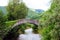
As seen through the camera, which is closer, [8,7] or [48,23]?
[48,23]

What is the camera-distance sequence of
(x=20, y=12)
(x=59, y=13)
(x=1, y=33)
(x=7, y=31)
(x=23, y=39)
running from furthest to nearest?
1. (x=20, y=12)
2. (x=23, y=39)
3. (x=7, y=31)
4. (x=1, y=33)
5. (x=59, y=13)

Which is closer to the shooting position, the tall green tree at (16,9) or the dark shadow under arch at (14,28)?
the dark shadow under arch at (14,28)

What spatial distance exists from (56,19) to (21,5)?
701 inches

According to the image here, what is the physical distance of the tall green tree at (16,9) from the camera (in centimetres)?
2689

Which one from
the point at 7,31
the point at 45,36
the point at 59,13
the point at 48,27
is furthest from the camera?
the point at 7,31

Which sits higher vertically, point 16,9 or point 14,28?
point 16,9

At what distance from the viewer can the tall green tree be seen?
26.9 metres

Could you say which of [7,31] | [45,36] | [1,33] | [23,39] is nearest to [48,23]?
[45,36]

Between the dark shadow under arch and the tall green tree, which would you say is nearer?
the dark shadow under arch

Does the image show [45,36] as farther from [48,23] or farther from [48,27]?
[48,23]

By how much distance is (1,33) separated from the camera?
19078 mm

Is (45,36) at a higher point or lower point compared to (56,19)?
lower

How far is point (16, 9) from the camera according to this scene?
27062mm

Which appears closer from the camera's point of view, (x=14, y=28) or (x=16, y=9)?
(x=14, y=28)
